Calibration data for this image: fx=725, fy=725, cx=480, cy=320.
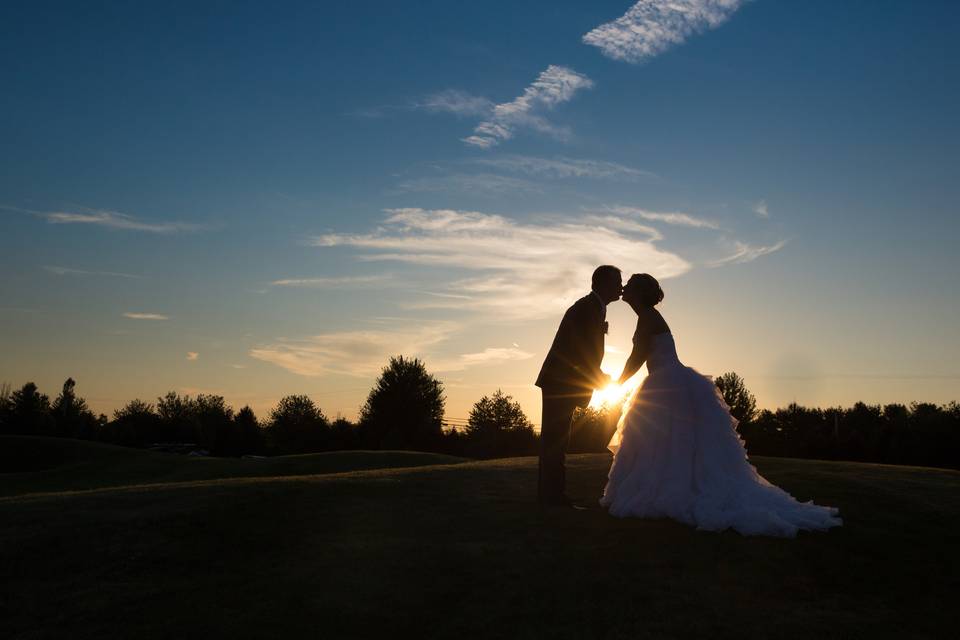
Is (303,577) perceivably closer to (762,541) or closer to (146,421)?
(762,541)

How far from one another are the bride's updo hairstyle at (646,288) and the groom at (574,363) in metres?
0.44

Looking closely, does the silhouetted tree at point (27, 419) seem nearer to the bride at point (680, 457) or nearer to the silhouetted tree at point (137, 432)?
the silhouetted tree at point (137, 432)

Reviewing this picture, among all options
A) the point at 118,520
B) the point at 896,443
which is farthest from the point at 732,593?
the point at 896,443

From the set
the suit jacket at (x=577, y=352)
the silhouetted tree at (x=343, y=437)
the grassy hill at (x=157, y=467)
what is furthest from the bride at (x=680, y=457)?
the silhouetted tree at (x=343, y=437)

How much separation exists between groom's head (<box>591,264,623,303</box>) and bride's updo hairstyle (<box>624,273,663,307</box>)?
1.14 feet

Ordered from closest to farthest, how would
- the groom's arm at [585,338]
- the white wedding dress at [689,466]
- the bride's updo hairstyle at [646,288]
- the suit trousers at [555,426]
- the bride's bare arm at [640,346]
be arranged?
the white wedding dress at [689,466], the bride's updo hairstyle at [646,288], the bride's bare arm at [640,346], the groom's arm at [585,338], the suit trousers at [555,426]

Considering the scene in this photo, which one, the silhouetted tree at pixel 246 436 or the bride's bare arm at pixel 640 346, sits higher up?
the bride's bare arm at pixel 640 346

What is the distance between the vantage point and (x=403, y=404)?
95.4 m

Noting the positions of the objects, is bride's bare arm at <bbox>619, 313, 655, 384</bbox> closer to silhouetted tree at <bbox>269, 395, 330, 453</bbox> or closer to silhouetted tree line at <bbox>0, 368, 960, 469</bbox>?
silhouetted tree line at <bbox>0, 368, 960, 469</bbox>

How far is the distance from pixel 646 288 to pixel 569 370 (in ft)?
7.01

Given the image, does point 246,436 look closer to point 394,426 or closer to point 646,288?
point 394,426

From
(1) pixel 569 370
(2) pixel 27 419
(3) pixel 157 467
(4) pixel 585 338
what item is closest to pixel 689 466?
(1) pixel 569 370

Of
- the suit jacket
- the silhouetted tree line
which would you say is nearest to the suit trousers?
the suit jacket

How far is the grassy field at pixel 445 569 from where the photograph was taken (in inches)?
376
